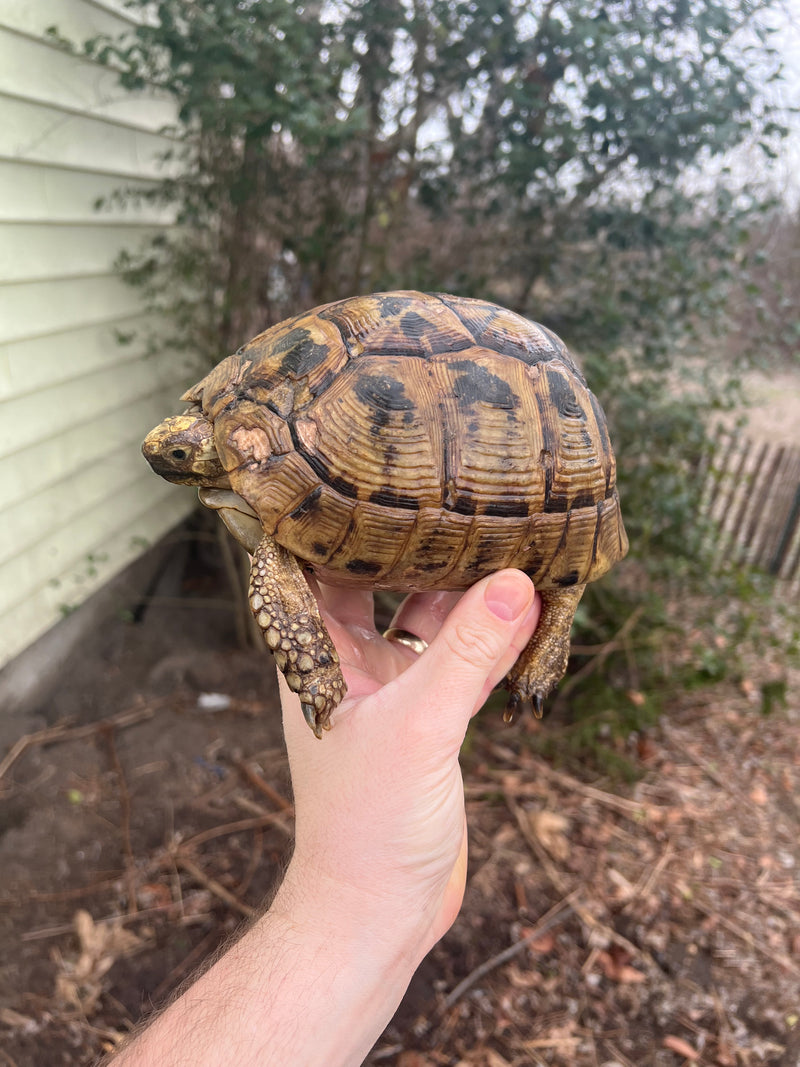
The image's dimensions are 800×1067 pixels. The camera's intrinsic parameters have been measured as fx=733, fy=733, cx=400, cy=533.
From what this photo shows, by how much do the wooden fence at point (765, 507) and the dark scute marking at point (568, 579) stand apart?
3870 millimetres

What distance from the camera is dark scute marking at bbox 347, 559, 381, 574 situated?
5.61 feet

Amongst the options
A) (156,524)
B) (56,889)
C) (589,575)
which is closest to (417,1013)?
(56,889)

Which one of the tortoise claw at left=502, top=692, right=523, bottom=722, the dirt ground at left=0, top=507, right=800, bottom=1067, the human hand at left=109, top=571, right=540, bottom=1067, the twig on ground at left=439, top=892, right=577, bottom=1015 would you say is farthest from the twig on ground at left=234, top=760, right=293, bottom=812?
the human hand at left=109, top=571, right=540, bottom=1067

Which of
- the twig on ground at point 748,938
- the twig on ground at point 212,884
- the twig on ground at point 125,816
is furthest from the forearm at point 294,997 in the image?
the twig on ground at point 748,938

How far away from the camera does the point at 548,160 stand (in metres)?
3.27

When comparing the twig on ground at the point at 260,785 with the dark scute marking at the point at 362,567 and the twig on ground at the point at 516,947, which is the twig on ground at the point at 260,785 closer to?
the twig on ground at the point at 516,947

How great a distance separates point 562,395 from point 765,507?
4639mm

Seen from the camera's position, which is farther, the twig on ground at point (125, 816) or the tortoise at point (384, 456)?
the twig on ground at point (125, 816)

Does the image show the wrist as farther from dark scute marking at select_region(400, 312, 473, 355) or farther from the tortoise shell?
dark scute marking at select_region(400, 312, 473, 355)

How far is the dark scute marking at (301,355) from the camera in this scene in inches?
67.4

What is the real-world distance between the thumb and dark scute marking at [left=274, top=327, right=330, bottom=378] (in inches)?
25.7

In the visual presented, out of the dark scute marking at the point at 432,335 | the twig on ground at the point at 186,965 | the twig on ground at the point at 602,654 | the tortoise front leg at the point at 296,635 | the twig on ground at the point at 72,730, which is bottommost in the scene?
the twig on ground at the point at 186,965

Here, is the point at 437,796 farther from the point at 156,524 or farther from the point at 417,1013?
the point at 156,524

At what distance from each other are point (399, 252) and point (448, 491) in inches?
112
